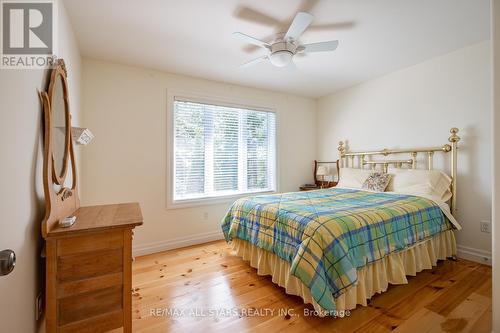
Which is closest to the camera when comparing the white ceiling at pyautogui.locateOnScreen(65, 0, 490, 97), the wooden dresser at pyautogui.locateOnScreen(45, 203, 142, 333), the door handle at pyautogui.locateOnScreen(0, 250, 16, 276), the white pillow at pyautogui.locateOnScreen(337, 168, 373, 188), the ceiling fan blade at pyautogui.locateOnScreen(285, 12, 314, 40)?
the door handle at pyautogui.locateOnScreen(0, 250, 16, 276)

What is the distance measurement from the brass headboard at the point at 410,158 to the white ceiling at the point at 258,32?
3.77 ft

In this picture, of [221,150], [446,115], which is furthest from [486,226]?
[221,150]

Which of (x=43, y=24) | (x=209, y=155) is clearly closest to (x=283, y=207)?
(x=209, y=155)

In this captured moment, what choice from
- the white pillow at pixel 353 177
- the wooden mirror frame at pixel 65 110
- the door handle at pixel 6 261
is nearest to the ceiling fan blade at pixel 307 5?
the wooden mirror frame at pixel 65 110

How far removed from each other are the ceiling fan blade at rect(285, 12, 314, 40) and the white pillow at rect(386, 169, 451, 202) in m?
2.26

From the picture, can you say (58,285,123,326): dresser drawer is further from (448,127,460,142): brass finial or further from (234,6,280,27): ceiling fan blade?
(448,127,460,142): brass finial

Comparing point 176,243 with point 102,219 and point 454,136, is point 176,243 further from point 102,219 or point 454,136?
point 454,136

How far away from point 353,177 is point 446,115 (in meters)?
1.36

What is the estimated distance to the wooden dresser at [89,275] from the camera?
117 cm

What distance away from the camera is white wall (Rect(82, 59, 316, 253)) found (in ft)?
9.05

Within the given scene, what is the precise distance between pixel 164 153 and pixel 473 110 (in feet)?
12.5

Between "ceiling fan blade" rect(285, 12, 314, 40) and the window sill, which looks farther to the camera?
the window sill

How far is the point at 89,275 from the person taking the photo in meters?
1.25

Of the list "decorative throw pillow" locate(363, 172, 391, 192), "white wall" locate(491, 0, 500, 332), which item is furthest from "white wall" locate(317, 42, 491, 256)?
"white wall" locate(491, 0, 500, 332)
